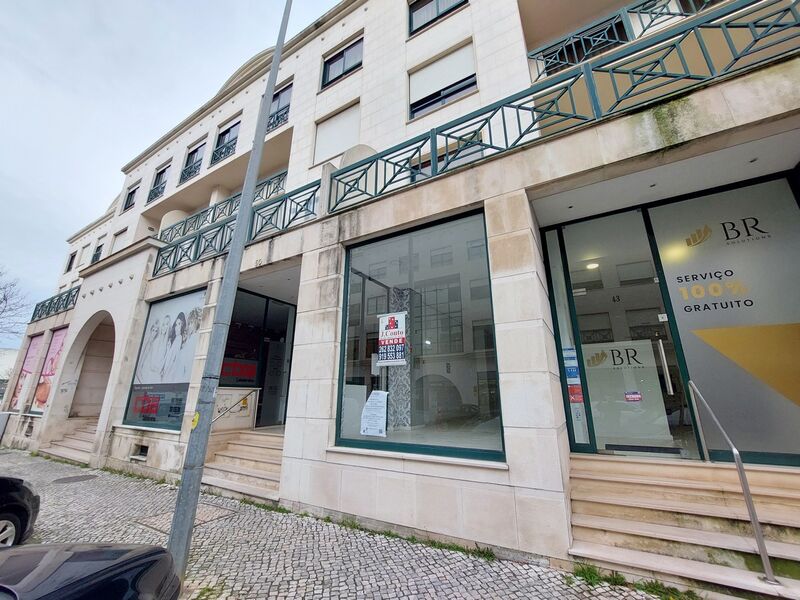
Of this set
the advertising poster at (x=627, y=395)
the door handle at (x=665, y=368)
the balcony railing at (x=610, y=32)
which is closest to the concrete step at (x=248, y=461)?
the advertising poster at (x=627, y=395)

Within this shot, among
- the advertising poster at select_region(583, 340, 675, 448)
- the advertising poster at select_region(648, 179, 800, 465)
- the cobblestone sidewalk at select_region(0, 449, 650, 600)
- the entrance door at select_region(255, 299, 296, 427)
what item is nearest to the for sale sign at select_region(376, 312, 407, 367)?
the cobblestone sidewalk at select_region(0, 449, 650, 600)

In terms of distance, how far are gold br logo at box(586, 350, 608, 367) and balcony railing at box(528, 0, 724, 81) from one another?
532cm

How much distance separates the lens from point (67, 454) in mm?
8664

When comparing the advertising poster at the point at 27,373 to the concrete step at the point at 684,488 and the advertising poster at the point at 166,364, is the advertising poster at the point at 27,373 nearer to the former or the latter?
the advertising poster at the point at 166,364

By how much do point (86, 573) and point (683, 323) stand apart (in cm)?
605

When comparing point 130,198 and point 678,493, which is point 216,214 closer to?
point 130,198

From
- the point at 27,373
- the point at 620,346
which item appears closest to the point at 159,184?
the point at 27,373

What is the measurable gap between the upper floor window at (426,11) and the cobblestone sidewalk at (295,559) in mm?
10956

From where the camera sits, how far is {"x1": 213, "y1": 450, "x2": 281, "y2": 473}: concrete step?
19.2 ft

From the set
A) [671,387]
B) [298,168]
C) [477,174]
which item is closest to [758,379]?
[671,387]

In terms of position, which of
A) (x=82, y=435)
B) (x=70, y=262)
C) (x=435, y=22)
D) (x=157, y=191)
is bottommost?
(x=82, y=435)

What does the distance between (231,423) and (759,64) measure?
32.9 ft

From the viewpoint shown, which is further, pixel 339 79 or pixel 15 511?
pixel 339 79

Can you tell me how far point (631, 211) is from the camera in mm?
4918
